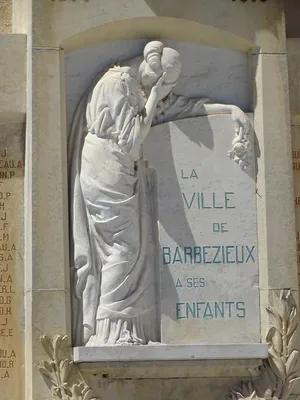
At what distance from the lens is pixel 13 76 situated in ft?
47.0

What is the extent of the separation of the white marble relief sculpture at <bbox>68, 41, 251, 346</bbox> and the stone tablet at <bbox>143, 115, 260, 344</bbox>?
151 millimetres

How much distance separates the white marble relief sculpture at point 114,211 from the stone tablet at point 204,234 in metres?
0.15

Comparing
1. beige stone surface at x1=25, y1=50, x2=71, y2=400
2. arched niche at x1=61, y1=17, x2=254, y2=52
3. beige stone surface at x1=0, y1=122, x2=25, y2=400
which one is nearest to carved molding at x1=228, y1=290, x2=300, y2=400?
beige stone surface at x1=25, y1=50, x2=71, y2=400

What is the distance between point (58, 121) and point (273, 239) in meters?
2.30

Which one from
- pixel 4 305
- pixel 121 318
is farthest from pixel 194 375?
pixel 4 305

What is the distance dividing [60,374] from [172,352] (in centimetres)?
104

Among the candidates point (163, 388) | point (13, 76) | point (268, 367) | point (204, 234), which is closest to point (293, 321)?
point (268, 367)

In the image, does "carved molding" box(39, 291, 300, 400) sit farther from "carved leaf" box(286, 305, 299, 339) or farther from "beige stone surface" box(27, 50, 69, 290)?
"beige stone surface" box(27, 50, 69, 290)

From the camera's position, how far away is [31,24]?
14133 mm

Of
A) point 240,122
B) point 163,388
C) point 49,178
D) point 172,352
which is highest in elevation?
point 240,122

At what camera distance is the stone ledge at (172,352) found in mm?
13555

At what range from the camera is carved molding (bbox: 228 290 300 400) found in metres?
13.9

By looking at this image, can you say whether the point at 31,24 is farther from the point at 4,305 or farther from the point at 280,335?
the point at 280,335

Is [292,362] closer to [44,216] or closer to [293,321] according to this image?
[293,321]
